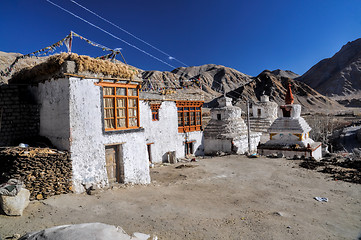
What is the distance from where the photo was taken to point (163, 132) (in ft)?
62.2

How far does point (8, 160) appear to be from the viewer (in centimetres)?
773

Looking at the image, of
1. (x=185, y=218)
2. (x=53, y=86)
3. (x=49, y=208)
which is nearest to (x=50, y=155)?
(x=49, y=208)

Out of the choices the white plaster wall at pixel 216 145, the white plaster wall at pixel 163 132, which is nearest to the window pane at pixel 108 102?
the white plaster wall at pixel 163 132

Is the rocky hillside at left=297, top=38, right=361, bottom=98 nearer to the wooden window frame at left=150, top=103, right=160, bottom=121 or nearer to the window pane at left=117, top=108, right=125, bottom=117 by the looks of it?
the wooden window frame at left=150, top=103, right=160, bottom=121

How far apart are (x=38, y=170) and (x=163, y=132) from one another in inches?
460

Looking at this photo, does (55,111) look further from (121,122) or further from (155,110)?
(155,110)

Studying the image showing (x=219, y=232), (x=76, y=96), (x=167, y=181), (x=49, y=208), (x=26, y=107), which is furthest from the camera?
(x=167, y=181)

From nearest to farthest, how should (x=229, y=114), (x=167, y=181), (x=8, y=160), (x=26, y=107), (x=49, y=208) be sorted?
1. (x=49, y=208)
2. (x=8, y=160)
3. (x=26, y=107)
4. (x=167, y=181)
5. (x=229, y=114)

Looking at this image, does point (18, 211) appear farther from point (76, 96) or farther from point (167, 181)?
point (167, 181)

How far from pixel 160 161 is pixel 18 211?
40.6 feet

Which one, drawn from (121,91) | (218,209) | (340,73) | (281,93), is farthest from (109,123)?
(340,73)

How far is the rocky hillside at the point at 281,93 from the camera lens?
8038 cm

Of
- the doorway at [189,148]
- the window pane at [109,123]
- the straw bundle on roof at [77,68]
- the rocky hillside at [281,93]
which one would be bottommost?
the doorway at [189,148]

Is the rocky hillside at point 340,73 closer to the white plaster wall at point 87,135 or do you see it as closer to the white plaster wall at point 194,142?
the white plaster wall at point 194,142
